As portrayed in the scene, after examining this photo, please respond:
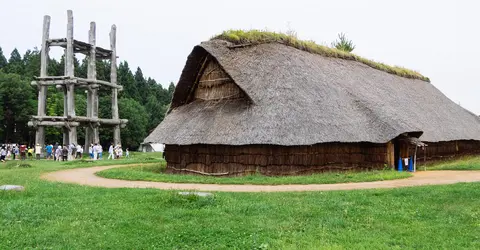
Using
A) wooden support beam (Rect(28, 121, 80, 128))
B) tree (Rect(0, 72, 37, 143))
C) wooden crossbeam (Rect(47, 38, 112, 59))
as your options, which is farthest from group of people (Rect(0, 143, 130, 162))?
tree (Rect(0, 72, 37, 143))

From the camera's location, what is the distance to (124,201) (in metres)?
12.1

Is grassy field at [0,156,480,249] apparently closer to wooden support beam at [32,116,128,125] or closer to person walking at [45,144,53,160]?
wooden support beam at [32,116,128,125]

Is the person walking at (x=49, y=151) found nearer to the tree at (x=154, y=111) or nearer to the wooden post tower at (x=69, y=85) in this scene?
the wooden post tower at (x=69, y=85)

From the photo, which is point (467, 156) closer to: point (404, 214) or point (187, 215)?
point (404, 214)

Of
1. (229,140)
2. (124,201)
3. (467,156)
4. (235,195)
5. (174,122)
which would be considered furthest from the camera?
(467,156)

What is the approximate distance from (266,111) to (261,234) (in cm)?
1289

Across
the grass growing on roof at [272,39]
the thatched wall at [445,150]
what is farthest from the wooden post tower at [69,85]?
the thatched wall at [445,150]

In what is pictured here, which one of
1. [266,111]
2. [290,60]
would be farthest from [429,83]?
[266,111]

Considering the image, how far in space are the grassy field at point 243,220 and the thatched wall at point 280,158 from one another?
6.93 metres

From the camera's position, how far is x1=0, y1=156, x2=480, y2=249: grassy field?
26.9 feet

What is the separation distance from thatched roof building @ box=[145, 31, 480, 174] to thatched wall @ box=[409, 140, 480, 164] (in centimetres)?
109

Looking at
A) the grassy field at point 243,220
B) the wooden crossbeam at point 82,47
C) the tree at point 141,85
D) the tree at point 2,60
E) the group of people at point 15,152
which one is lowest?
the grassy field at point 243,220

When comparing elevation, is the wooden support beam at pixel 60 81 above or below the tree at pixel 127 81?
below

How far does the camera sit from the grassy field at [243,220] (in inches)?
323
